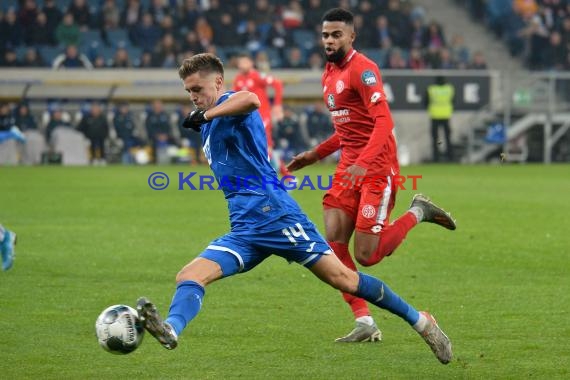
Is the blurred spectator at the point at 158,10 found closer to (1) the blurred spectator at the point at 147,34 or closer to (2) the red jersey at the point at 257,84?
(1) the blurred spectator at the point at 147,34

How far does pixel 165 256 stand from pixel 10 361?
5336mm

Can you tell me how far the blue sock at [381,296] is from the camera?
23.2ft

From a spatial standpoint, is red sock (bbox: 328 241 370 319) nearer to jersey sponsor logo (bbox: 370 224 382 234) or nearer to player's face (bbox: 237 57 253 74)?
jersey sponsor logo (bbox: 370 224 382 234)

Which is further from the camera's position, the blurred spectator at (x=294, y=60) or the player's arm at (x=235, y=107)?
the blurred spectator at (x=294, y=60)

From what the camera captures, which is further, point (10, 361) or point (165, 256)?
point (165, 256)

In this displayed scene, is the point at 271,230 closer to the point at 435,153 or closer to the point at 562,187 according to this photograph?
the point at 562,187

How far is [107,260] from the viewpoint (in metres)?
12.2

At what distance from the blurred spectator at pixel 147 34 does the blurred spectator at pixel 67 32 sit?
5.58 feet

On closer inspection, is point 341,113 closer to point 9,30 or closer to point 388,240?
point 388,240

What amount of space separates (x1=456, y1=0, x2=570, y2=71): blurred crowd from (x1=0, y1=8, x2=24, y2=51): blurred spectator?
606 inches

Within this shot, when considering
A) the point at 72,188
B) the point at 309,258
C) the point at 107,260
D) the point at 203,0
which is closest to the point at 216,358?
the point at 309,258

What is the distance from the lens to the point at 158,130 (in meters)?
30.8

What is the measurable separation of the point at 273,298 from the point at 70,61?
888 inches

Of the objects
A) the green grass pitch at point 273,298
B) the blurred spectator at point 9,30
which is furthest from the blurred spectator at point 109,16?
the green grass pitch at point 273,298
